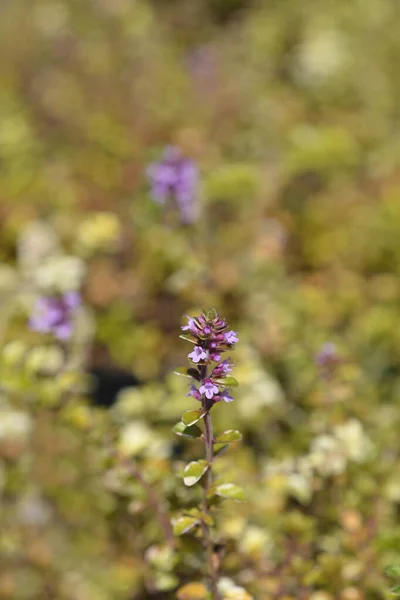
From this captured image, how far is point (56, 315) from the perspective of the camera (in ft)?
5.57

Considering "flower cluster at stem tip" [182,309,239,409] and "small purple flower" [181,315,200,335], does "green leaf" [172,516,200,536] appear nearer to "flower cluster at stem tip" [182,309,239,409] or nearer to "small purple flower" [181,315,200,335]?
"flower cluster at stem tip" [182,309,239,409]

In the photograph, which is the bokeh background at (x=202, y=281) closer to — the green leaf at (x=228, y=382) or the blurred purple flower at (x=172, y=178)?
the blurred purple flower at (x=172, y=178)

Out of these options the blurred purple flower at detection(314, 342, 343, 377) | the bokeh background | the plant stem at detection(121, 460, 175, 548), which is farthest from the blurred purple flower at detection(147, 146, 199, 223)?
the plant stem at detection(121, 460, 175, 548)

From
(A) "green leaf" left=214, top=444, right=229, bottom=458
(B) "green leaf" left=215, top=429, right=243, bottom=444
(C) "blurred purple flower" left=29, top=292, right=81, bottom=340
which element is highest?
(C) "blurred purple flower" left=29, top=292, right=81, bottom=340

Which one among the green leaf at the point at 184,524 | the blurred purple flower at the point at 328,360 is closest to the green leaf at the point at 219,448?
the green leaf at the point at 184,524

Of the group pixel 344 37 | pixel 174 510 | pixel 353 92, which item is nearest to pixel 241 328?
pixel 174 510

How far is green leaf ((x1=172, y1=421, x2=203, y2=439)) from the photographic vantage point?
1.05 metres

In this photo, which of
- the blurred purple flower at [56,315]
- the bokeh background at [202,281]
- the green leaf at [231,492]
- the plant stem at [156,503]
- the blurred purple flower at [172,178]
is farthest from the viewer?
the blurred purple flower at [172,178]

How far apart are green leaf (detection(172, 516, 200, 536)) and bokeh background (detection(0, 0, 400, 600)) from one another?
0.15m

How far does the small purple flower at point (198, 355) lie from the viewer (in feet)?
3.15

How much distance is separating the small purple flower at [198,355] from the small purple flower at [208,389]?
47 millimetres

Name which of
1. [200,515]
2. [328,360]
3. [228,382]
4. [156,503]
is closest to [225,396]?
[228,382]

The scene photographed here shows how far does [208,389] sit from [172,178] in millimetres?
1369

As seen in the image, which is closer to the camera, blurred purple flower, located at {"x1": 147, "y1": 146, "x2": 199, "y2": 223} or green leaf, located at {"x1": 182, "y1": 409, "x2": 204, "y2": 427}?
green leaf, located at {"x1": 182, "y1": 409, "x2": 204, "y2": 427}
